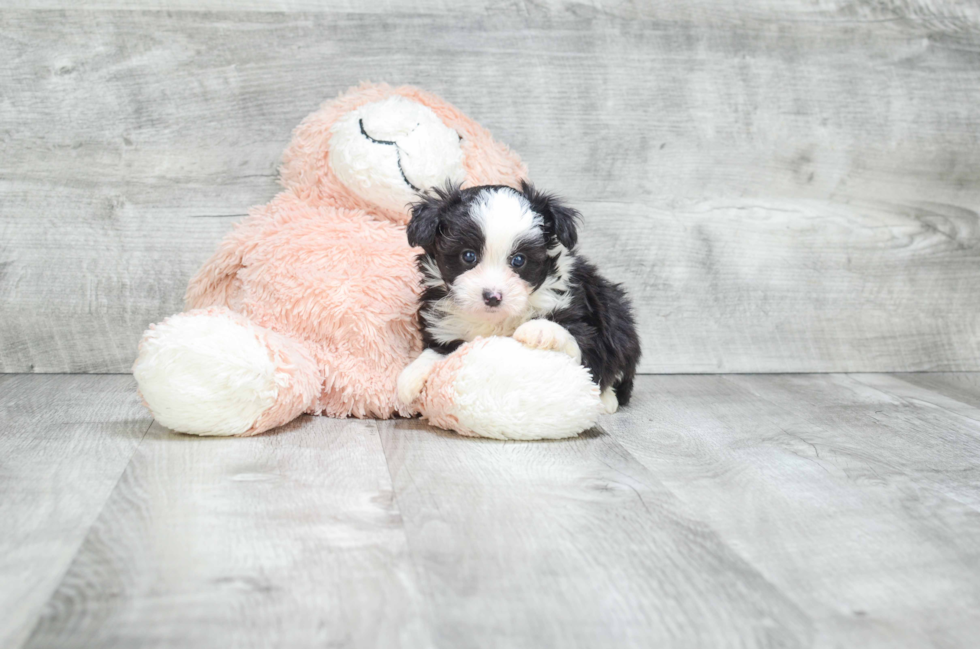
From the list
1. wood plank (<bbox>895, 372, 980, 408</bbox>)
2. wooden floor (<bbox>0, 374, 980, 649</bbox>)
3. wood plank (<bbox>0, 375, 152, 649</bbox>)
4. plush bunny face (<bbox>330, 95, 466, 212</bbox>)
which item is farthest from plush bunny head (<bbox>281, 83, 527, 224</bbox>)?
wood plank (<bbox>895, 372, 980, 408</bbox>)

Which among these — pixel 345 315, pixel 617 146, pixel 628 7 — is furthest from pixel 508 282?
pixel 628 7

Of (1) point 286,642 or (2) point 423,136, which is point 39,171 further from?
(1) point 286,642

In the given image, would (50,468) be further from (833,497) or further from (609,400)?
(833,497)

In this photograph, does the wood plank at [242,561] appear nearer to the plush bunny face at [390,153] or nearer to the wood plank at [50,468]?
the wood plank at [50,468]

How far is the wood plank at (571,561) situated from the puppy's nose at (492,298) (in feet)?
0.80

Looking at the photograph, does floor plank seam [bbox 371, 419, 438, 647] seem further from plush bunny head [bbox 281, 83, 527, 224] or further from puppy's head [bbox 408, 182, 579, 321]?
plush bunny head [bbox 281, 83, 527, 224]

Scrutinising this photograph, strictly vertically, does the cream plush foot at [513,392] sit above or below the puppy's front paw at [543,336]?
below

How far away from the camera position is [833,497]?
1286mm

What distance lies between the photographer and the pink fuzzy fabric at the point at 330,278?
1.67 metres

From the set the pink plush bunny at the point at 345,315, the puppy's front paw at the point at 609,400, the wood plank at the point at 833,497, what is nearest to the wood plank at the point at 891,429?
the wood plank at the point at 833,497

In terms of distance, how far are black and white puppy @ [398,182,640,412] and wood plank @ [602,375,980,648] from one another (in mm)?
194

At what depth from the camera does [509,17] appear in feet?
7.07

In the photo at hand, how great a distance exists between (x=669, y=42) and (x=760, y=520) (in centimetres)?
142

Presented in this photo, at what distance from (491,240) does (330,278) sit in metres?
0.39
